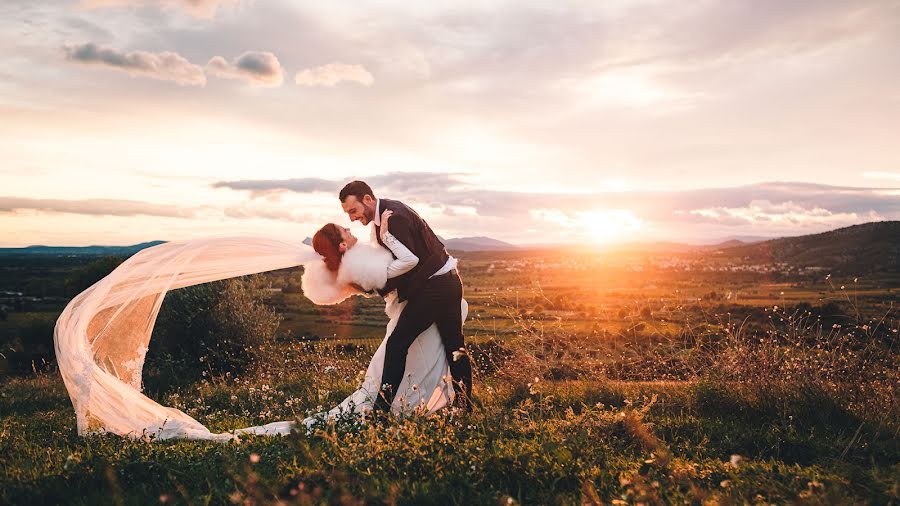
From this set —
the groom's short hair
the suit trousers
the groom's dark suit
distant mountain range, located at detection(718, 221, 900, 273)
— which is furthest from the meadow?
distant mountain range, located at detection(718, 221, 900, 273)

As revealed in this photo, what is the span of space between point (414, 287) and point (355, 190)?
5.00ft

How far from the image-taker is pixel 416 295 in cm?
753

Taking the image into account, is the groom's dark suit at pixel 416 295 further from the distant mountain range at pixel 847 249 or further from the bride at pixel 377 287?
the distant mountain range at pixel 847 249

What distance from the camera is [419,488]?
441 cm

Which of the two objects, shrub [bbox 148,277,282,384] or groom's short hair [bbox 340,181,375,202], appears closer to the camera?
groom's short hair [bbox 340,181,375,202]

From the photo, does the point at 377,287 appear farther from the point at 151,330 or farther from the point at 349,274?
the point at 151,330

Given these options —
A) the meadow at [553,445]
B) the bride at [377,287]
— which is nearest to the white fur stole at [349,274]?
the bride at [377,287]

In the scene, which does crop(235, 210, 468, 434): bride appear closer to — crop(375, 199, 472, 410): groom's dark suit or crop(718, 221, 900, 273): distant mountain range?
crop(375, 199, 472, 410): groom's dark suit

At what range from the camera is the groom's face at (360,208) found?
24.9 feet

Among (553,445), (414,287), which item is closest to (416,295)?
(414,287)

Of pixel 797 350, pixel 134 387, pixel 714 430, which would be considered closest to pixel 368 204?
pixel 134 387

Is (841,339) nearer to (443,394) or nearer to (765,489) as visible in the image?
(765,489)

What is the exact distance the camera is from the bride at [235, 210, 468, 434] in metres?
7.37

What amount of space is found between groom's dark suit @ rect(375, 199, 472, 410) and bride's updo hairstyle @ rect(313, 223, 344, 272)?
2.00 feet
